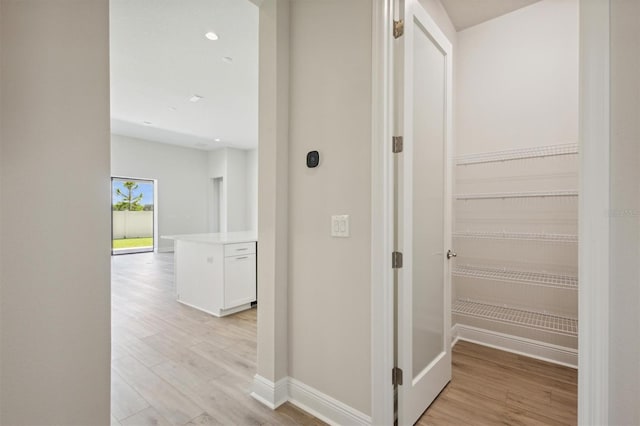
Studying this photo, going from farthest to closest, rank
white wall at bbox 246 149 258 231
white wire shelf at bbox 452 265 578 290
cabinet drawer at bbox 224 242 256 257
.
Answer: white wall at bbox 246 149 258 231
cabinet drawer at bbox 224 242 256 257
white wire shelf at bbox 452 265 578 290

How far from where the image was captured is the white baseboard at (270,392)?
185 centimetres

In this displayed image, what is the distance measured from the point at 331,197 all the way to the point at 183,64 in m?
3.32

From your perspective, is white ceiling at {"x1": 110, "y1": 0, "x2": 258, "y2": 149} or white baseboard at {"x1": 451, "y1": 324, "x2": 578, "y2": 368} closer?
white baseboard at {"x1": 451, "y1": 324, "x2": 578, "y2": 368}

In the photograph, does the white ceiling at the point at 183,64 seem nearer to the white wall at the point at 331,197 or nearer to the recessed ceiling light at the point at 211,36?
the recessed ceiling light at the point at 211,36

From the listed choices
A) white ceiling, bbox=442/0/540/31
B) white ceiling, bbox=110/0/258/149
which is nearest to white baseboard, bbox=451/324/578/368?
white ceiling, bbox=442/0/540/31

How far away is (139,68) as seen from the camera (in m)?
3.92

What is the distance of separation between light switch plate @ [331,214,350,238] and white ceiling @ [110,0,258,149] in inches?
90.9

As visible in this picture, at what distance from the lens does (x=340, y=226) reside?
170 cm

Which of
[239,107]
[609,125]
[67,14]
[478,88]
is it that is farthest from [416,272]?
[239,107]

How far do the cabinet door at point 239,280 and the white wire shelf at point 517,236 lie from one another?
2.42 meters

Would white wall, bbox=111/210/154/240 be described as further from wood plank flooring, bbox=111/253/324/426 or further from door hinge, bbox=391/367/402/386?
door hinge, bbox=391/367/402/386

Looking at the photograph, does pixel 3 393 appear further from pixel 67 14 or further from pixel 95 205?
pixel 67 14

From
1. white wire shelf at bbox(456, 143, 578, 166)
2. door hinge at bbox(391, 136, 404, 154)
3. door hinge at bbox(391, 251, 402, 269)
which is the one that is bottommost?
door hinge at bbox(391, 251, 402, 269)

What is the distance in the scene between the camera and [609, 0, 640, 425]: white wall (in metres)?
0.89
